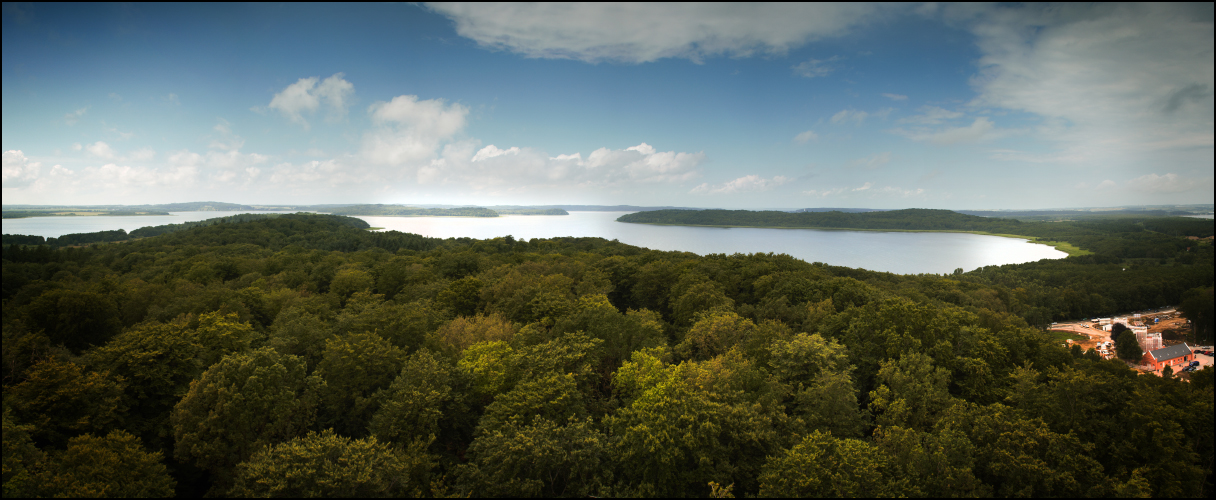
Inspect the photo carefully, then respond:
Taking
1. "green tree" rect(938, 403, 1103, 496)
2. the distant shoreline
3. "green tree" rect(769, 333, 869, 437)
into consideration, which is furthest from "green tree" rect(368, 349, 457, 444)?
the distant shoreline

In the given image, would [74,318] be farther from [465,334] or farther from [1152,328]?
[1152,328]

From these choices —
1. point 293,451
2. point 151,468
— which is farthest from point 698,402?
point 151,468

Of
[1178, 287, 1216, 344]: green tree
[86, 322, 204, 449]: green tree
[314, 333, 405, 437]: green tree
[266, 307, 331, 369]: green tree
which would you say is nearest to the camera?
[1178, 287, 1216, 344]: green tree

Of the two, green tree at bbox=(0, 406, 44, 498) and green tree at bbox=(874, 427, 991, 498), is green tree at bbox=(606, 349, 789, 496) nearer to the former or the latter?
green tree at bbox=(874, 427, 991, 498)

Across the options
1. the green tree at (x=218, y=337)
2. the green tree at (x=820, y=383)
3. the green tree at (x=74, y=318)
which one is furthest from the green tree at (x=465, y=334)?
the green tree at (x=74, y=318)

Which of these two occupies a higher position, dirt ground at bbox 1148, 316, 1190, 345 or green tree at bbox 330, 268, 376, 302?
green tree at bbox 330, 268, 376, 302

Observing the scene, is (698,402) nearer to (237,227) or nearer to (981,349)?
(981,349)

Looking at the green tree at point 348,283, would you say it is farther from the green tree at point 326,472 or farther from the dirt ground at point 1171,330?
the dirt ground at point 1171,330
